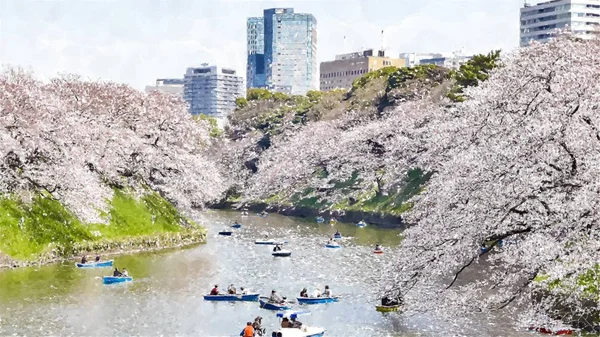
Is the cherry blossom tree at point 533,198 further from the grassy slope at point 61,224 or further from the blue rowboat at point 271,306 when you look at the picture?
the grassy slope at point 61,224

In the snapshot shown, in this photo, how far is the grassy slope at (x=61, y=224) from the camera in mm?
51188

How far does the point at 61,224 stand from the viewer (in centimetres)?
5544

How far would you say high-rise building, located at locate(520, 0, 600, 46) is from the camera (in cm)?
17050

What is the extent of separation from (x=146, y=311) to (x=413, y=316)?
12.0 meters

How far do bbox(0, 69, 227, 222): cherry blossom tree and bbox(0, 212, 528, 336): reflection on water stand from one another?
5.69 meters

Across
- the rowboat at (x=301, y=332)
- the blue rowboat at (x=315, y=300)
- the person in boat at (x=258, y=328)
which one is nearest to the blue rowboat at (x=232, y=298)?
the blue rowboat at (x=315, y=300)

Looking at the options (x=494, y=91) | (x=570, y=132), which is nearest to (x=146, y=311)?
(x=494, y=91)

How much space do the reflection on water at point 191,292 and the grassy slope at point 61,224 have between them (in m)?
2.21

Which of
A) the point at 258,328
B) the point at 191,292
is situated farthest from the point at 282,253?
the point at 258,328

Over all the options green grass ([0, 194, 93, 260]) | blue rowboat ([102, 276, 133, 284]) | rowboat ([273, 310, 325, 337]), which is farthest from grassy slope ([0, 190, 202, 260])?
rowboat ([273, 310, 325, 337])

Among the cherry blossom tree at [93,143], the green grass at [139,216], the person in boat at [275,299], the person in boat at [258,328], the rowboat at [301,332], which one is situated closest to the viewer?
the rowboat at [301,332]

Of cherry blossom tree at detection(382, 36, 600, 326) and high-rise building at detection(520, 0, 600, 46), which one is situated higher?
high-rise building at detection(520, 0, 600, 46)

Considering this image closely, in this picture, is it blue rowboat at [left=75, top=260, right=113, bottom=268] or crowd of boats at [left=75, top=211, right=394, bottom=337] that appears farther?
blue rowboat at [left=75, top=260, right=113, bottom=268]

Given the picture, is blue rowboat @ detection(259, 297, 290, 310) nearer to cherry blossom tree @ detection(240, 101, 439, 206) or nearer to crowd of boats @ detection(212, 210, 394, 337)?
crowd of boats @ detection(212, 210, 394, 337)
